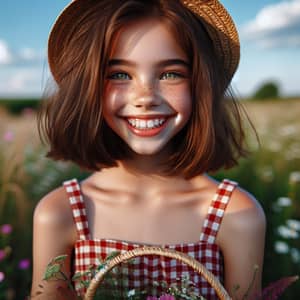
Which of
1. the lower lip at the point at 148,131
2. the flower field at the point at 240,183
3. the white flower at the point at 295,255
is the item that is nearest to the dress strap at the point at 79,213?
the lower lip at the point at 148,131

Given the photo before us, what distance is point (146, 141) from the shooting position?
1426mm

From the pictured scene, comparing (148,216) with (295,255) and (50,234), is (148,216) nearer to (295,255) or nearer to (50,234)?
(50,234)

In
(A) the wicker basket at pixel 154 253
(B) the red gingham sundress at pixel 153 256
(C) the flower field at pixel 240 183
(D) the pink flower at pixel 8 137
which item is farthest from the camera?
(D) the pink flower at pixel 8 137

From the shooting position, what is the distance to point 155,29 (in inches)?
53.9

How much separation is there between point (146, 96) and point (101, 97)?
14 cm

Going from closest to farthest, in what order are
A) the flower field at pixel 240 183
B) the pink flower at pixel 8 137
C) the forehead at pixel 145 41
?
the forehead at pixel 145 41, the flower field at pixel 240 183, the pink flower at pixel 8 137

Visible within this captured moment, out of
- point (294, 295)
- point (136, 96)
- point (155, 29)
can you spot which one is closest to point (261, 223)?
point (136, 96)

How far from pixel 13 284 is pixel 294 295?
137 cm

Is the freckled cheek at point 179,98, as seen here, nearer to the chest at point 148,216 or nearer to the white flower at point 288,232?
the chest at point 148,216

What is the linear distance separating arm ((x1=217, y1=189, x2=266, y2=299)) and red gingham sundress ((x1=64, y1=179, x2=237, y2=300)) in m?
0.03

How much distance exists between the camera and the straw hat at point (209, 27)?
1.41m

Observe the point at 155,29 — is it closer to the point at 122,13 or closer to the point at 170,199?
the point at 122,13

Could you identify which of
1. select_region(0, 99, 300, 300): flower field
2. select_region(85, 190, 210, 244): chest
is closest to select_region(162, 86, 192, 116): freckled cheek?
select_region(85, 190, 210, 244): chest

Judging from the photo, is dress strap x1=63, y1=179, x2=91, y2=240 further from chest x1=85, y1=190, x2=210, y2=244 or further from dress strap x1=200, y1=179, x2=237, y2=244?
dress strap x1=200, y1=179, x2=237, y2=244
